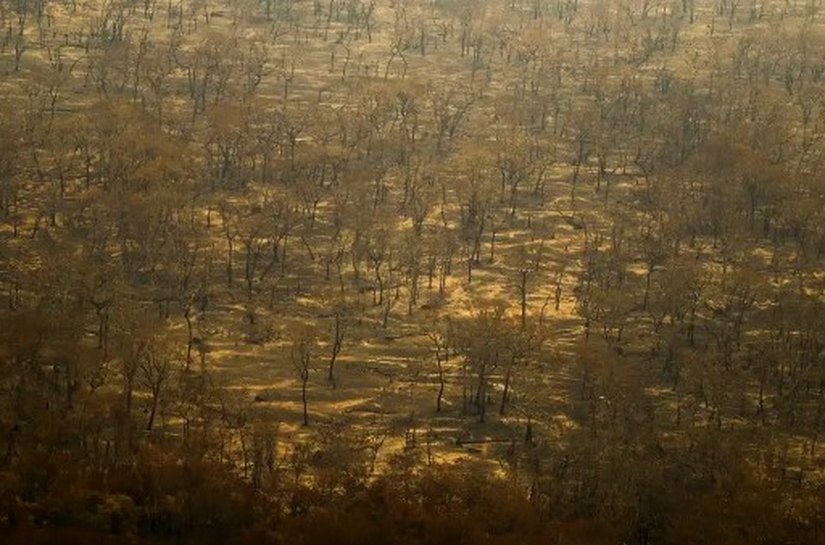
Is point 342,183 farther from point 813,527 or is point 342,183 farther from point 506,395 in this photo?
point 813,527

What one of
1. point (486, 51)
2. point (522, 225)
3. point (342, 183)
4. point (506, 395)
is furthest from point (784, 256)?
point (486, 51)

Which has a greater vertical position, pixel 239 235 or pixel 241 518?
pixel 239 235

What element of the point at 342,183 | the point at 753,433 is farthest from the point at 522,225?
the point at 753,433

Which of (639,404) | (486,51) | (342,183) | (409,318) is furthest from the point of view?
(486,51)

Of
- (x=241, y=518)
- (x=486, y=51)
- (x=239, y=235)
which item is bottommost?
(x=241, y=518)

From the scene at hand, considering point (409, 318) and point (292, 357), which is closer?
point (292, 357)

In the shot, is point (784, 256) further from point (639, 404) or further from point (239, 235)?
point (239, 235)

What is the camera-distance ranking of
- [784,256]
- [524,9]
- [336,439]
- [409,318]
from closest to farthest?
1. [336,439]
2. [409,318]
3. [784,256]
4. [524,9]
